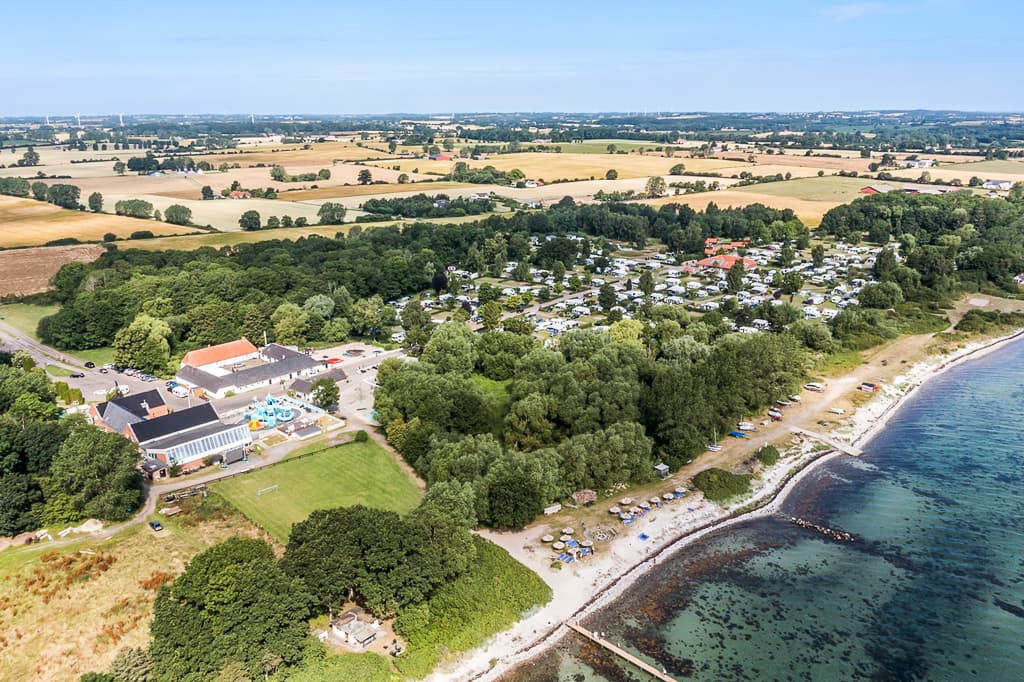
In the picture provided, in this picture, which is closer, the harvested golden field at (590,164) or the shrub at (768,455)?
the shrub at (768,455)

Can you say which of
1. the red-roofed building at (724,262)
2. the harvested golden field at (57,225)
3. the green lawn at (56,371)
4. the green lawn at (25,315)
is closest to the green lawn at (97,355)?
the green lawn at (56,371)

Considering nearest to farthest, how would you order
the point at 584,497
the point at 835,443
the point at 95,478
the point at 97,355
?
the point at 95,478, the point at 584,497, the point at 835,443, the point at 97,355

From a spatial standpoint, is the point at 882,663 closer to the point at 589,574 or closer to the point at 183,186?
the point at 589,574

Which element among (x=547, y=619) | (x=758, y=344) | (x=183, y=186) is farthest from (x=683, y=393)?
(x=183, y=186)

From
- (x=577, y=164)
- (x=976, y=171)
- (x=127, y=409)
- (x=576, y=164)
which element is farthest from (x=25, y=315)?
(x=976, y=171)

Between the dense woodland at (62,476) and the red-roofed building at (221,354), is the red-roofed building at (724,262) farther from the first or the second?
the dense woodland at (62,476)

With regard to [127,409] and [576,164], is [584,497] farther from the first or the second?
[576,164]

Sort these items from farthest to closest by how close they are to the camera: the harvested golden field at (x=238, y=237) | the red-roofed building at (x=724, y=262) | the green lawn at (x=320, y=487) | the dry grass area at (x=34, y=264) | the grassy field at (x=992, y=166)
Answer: the grassy field at (x=992, y=166), the harvested golden field at (x=238, y=237), the red-roofed building at (x=724, y=262), the dry grass area at (x=34, y=264), the green lawn at (x=320, y=487)

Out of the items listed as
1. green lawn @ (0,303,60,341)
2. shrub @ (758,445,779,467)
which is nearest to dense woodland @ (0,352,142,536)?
green lawn @ (0,303,60,341)
